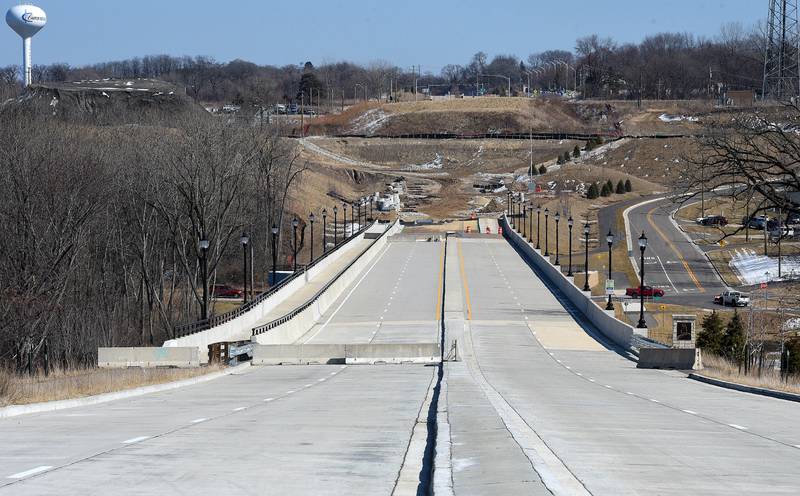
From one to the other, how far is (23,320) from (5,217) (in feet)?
33.1

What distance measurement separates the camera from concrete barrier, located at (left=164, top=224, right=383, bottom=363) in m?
39.9

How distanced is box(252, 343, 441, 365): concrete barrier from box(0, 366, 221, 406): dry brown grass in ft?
24.9

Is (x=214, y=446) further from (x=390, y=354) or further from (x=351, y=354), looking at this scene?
(x=390, y=354)

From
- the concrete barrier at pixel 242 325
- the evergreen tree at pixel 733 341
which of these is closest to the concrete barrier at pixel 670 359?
the concrete barrier at pixel 242 325

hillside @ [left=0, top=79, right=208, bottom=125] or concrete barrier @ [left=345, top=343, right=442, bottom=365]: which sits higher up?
hillside @ [left=0, top=79, right=208, bottom=125]

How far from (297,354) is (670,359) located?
12.7 metres

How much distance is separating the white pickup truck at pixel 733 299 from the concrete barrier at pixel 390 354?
1457 inches

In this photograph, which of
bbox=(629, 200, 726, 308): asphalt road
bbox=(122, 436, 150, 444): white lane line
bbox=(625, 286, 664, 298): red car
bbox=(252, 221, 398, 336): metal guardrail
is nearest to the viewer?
bbox=(122, 436, 150, 444): white lane line

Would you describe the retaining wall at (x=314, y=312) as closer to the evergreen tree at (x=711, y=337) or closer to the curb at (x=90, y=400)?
the curb at (x=90, y=400)

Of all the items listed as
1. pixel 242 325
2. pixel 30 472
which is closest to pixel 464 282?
pixel 242 325

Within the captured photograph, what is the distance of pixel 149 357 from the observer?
3528cm

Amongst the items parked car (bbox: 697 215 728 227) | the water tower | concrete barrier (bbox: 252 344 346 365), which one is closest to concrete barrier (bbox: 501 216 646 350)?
concrete barrier (bbox: 252 344 346 365)

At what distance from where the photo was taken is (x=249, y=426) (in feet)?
50.5

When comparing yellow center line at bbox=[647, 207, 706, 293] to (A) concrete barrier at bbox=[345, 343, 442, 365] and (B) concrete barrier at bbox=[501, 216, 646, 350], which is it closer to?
(B) concrete barrier at bbox=[501, 216, 646, 350]
